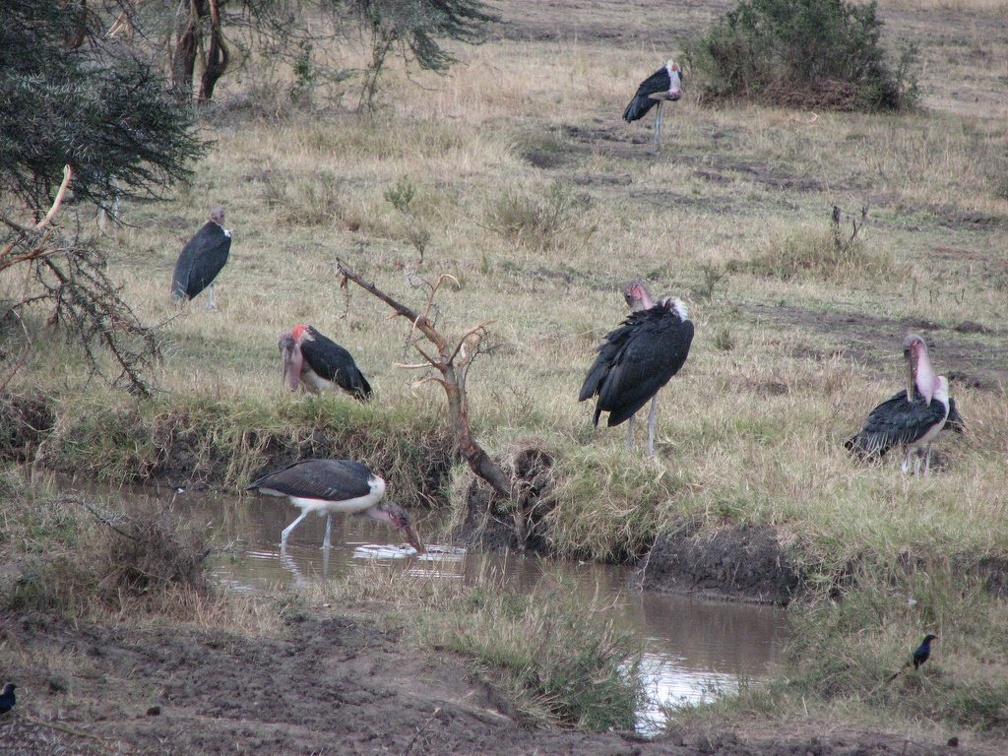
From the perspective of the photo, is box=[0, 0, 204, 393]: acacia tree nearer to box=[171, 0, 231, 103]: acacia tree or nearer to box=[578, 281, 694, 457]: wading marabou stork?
box=[578, 281, 694, 457]: wading marabou stork

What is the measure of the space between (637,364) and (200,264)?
408cm

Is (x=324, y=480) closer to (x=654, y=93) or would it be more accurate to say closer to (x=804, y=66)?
(x=654, y=93)

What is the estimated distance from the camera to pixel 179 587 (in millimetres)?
5188

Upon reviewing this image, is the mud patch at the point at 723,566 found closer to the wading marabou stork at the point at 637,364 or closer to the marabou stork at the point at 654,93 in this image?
the wading marabou stork at the point at 637,364

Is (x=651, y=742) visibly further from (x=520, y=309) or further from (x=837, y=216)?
(x=837, y=216)

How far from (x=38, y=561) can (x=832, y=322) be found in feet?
25.0

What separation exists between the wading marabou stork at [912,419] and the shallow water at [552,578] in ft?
4.59

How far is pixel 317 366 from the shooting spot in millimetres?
8328

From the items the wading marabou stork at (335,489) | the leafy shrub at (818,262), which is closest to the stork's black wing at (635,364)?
the wading marabou stork at (335,489)

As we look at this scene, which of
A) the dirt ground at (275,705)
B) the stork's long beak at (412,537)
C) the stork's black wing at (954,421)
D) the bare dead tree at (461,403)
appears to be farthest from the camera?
the stork's black wing at (954,421)

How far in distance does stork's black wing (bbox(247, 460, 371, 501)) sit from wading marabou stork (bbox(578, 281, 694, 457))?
1.41 metres

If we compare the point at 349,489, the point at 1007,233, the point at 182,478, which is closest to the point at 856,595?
the point at 349,489

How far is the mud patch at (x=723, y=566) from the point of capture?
21.8 feet

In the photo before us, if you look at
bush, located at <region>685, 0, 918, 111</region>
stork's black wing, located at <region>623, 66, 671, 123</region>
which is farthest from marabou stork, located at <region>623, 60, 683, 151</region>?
bush, located at <region>685, 0, 918, 111</region>
